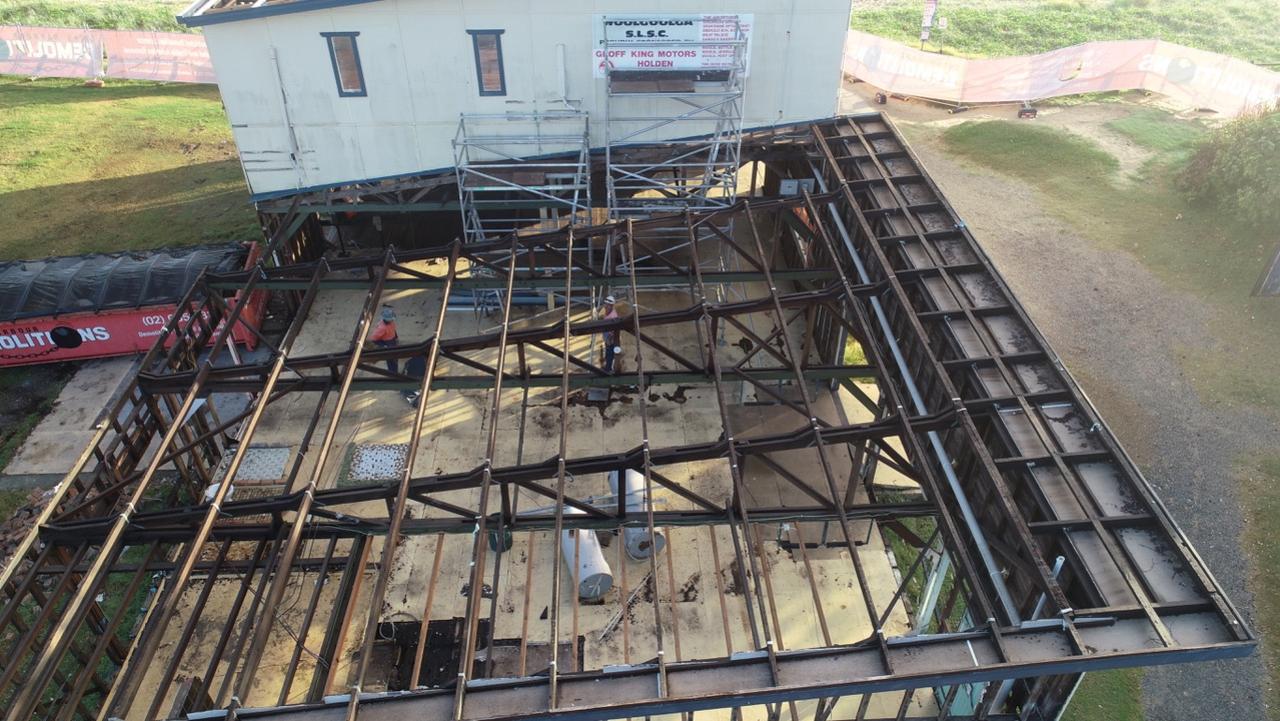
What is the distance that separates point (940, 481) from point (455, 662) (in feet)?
31.0

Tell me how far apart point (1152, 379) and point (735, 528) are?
15.7 m

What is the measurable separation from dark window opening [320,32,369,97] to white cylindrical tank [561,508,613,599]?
45.7ft

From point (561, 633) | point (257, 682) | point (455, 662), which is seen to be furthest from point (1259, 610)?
point (257, 682)

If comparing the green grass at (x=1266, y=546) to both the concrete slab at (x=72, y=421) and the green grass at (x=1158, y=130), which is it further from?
the concrete slab at (x=72, y=421)

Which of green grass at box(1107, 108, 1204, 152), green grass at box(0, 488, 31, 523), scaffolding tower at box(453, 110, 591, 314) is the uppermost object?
scaffolding tower at box(453, 110, 591, 314)

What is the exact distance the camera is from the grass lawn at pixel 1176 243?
16188 millimetres

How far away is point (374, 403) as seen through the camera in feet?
68.5

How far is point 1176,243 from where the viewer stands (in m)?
25.8

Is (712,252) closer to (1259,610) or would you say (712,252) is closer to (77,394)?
(1259,610)

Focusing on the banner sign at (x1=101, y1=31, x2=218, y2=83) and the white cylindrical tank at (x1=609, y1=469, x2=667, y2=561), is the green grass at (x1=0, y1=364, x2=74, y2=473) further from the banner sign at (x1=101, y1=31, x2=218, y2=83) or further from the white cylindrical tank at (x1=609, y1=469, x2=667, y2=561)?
the banner sign at (x1=101, y1=31, x2=218, y2=83)

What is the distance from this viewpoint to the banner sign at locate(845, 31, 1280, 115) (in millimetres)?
35219

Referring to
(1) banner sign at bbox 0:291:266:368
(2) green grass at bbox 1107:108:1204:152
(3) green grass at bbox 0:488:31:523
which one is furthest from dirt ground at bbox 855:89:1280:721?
(3) green grass at bbox 0:488:31:523

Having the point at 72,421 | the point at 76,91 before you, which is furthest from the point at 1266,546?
the point at 76,91

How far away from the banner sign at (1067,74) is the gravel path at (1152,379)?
10.0 m
